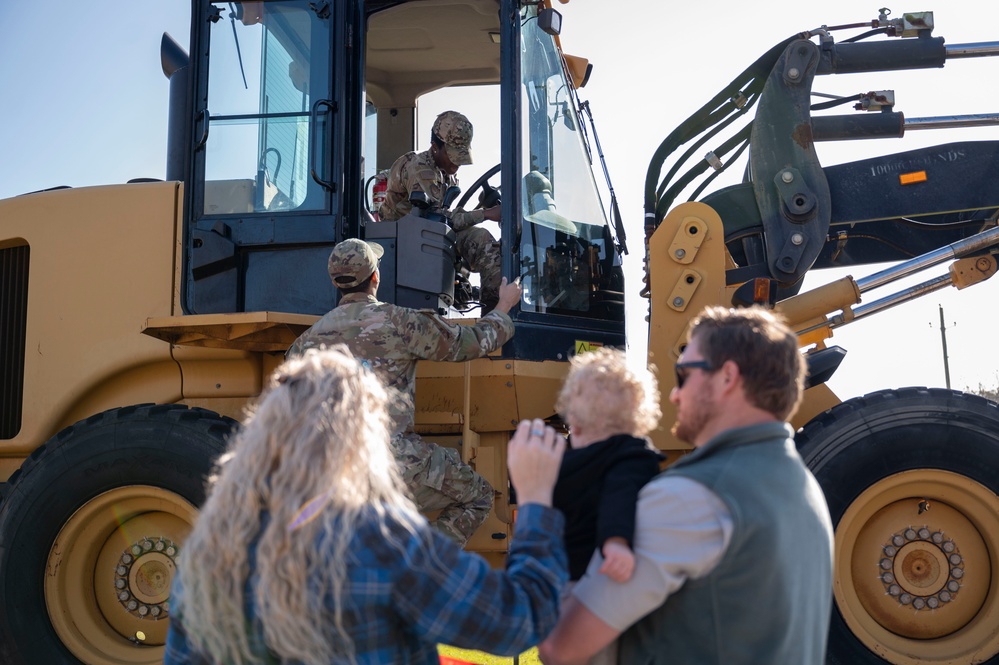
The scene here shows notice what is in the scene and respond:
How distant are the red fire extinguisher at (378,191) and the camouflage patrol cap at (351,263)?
1.58m

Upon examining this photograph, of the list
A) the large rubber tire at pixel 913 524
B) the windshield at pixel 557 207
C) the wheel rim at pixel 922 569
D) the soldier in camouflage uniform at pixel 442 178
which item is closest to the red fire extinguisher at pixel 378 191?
the soldier in camouflage uniform at pixel 442 178

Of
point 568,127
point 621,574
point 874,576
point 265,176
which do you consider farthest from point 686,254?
point 621,574

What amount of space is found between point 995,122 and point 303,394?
4.32 m

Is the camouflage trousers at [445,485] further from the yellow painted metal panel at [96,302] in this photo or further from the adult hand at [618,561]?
the adult hand at [618,561]

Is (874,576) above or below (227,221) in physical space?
below

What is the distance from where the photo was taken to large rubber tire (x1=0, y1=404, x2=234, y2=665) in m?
4.18

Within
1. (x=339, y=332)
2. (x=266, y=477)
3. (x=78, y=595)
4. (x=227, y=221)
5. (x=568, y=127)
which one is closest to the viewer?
(x=266, y=477)

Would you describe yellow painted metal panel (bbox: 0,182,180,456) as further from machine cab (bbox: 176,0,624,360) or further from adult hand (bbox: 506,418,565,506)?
adult hand (bbox: 506,418,565,506)

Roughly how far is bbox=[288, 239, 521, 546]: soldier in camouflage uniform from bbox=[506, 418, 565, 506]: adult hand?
6.21 feet

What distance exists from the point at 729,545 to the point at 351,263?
2446 millimetres

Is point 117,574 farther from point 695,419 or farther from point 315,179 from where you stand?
point 695,419

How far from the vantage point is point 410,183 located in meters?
5.08

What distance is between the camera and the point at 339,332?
13.0ft

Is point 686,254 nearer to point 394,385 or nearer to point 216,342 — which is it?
point 394,385
